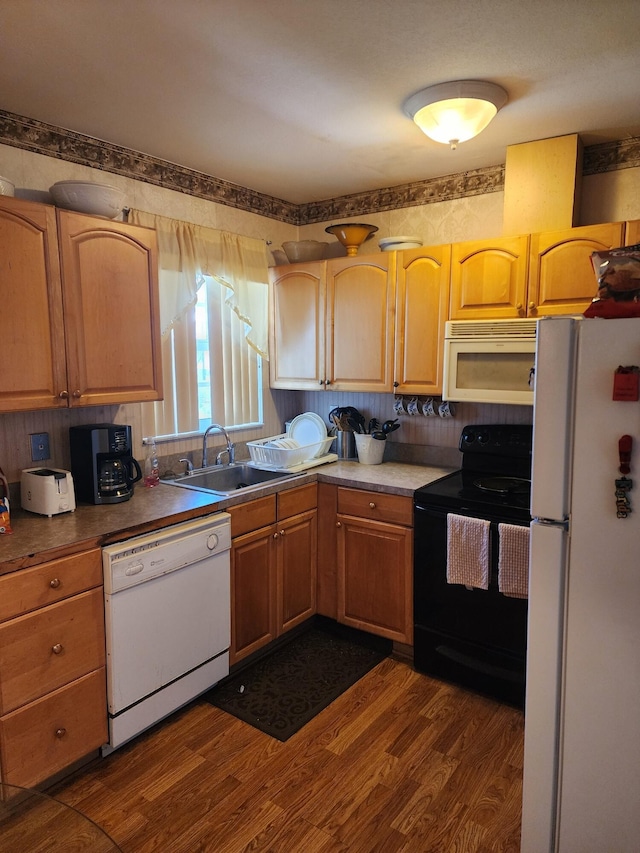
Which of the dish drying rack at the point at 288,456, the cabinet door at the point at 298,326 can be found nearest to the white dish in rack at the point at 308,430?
the dish drying rack at the point at 288,456

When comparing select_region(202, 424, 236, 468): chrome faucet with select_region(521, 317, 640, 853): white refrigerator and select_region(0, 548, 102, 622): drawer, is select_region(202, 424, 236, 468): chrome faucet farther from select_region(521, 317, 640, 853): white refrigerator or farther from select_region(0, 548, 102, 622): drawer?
select_region(521, 317, 640, 853): white refrigerator

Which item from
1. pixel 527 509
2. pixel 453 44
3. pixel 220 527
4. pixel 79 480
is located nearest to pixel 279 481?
pixel 220 527

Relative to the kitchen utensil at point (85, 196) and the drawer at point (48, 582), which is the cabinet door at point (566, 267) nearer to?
the kitchen utensil at point (85, 196)

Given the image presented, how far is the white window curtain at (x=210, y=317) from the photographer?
9.46 feet

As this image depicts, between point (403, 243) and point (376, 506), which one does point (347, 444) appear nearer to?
point (376, 506)

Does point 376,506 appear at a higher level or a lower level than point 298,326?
lower

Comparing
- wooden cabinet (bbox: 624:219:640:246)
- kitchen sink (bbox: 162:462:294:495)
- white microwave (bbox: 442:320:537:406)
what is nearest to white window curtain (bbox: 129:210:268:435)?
kitchen sink (bbox: 162:462:294:495)

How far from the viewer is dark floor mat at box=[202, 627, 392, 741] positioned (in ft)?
7.89

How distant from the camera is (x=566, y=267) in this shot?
2.46 m

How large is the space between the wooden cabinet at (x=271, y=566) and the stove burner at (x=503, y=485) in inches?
34.7

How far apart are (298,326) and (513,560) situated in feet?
6.06

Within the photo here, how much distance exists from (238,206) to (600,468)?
2622 mm

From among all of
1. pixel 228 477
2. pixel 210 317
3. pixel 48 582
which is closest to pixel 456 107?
pixel 210 317

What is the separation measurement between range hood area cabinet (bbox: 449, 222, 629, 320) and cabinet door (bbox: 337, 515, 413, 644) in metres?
1.17
